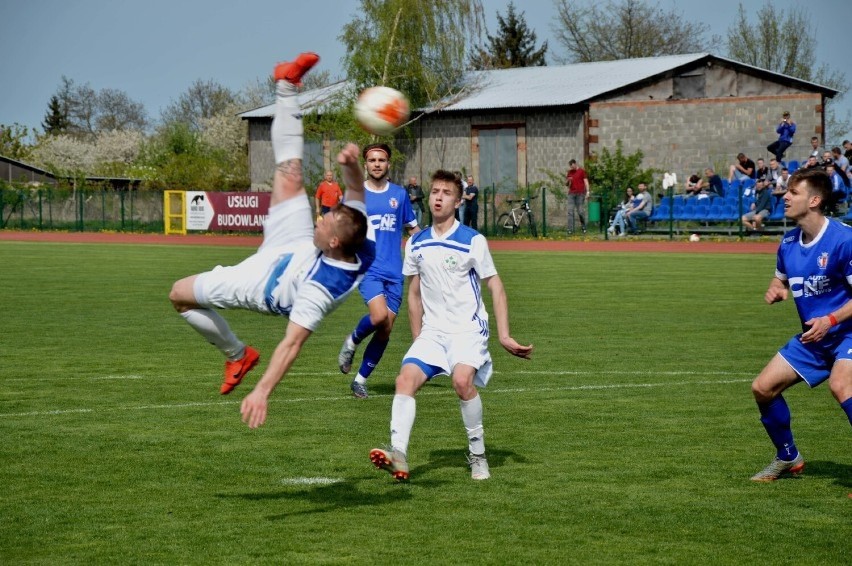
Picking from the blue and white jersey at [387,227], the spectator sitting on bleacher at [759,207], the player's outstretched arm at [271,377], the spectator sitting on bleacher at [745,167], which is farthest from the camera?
the spectator sitting on bleacher at [745,167]

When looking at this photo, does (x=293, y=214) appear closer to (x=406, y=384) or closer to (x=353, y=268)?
(x=353, y=268)

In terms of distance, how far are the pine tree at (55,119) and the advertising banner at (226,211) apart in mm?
82701

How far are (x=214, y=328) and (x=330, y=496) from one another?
4.47ft

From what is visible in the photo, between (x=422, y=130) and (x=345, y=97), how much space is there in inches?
161

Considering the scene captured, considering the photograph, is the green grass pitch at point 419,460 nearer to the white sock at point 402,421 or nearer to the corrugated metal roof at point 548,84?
the white sock at point 402,421

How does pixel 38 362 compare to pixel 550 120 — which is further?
pixel 550 120

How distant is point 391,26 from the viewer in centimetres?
5112

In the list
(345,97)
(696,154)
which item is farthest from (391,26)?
(696,154)

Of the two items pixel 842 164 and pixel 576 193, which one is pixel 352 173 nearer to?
pixel 842 164

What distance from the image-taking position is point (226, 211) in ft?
154

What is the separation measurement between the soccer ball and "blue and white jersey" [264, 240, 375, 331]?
97cm

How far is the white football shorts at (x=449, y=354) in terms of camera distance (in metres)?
8.01

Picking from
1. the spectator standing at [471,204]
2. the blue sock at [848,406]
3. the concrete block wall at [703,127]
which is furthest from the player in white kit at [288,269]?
the concrete block wall at [703,127]

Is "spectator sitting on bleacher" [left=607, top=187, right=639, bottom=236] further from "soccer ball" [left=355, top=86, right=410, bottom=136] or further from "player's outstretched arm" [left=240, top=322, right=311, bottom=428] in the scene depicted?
"player's outstretched arm" [left=240, top=322, right=311, bottom=428]
